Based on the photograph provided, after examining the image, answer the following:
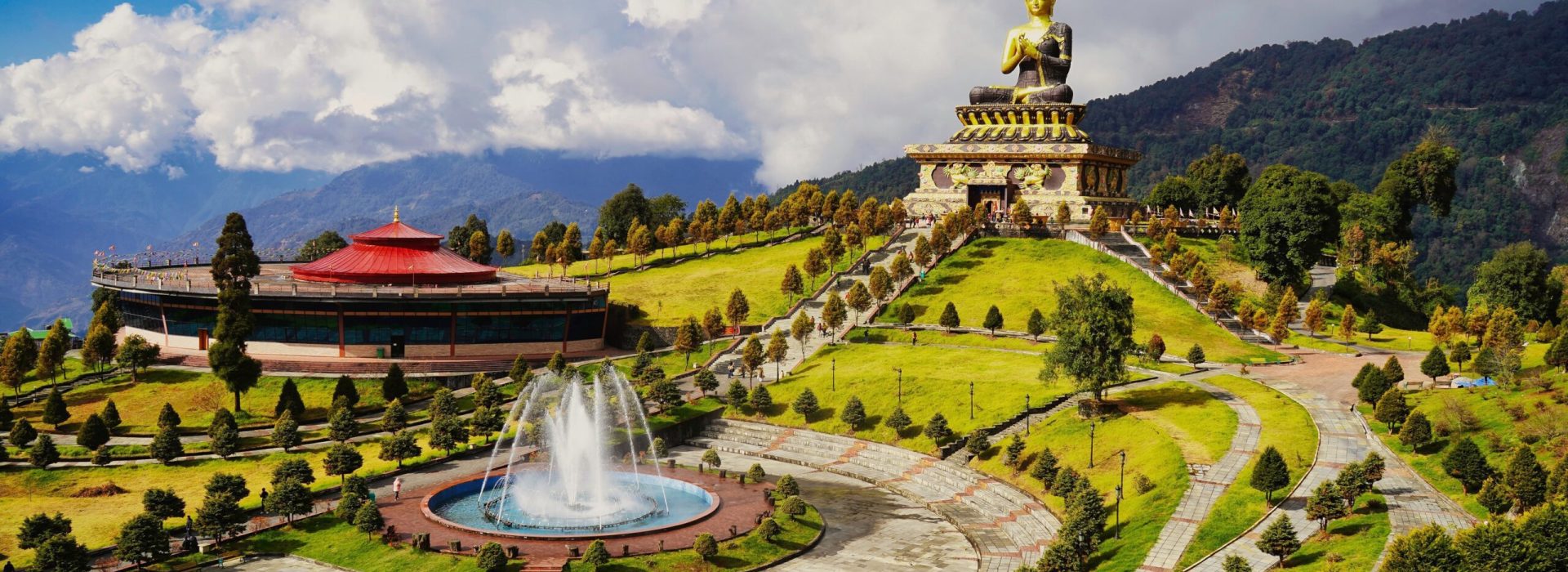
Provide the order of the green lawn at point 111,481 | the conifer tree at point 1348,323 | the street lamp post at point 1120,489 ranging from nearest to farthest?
the street lamp post at point 1120,489, the green lawn at point 111,481, the conifer tree at point 1348,323

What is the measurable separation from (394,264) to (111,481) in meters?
29.8

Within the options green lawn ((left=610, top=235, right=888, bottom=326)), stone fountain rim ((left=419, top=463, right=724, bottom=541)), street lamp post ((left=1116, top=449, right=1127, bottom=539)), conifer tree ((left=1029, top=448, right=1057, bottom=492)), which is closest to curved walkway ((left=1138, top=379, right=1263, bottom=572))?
street lamp post ((left=1116, top=449, right=1127, bottom=539))

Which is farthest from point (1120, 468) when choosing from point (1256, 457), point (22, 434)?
point (22, 434)

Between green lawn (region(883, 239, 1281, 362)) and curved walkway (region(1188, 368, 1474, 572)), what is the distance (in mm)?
16298

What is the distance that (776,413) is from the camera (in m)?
64.3

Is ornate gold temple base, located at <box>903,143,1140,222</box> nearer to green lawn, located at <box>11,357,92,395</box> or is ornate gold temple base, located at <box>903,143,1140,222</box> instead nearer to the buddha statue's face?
the buddha statue's face

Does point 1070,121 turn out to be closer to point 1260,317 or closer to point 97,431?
point 1260,317

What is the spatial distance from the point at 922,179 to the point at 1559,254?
148 meters

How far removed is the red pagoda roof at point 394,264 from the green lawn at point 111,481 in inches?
904

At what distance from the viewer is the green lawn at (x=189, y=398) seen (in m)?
61.9

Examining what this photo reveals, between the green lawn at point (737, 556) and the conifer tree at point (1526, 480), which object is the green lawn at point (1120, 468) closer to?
the green lawn at point (737, 556)

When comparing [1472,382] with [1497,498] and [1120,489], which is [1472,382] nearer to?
[1497,498]

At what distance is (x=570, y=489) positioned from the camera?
4988 cm

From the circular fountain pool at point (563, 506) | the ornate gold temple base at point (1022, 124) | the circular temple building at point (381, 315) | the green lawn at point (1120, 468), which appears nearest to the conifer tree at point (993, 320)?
the green lawn at point (1120, 468)
